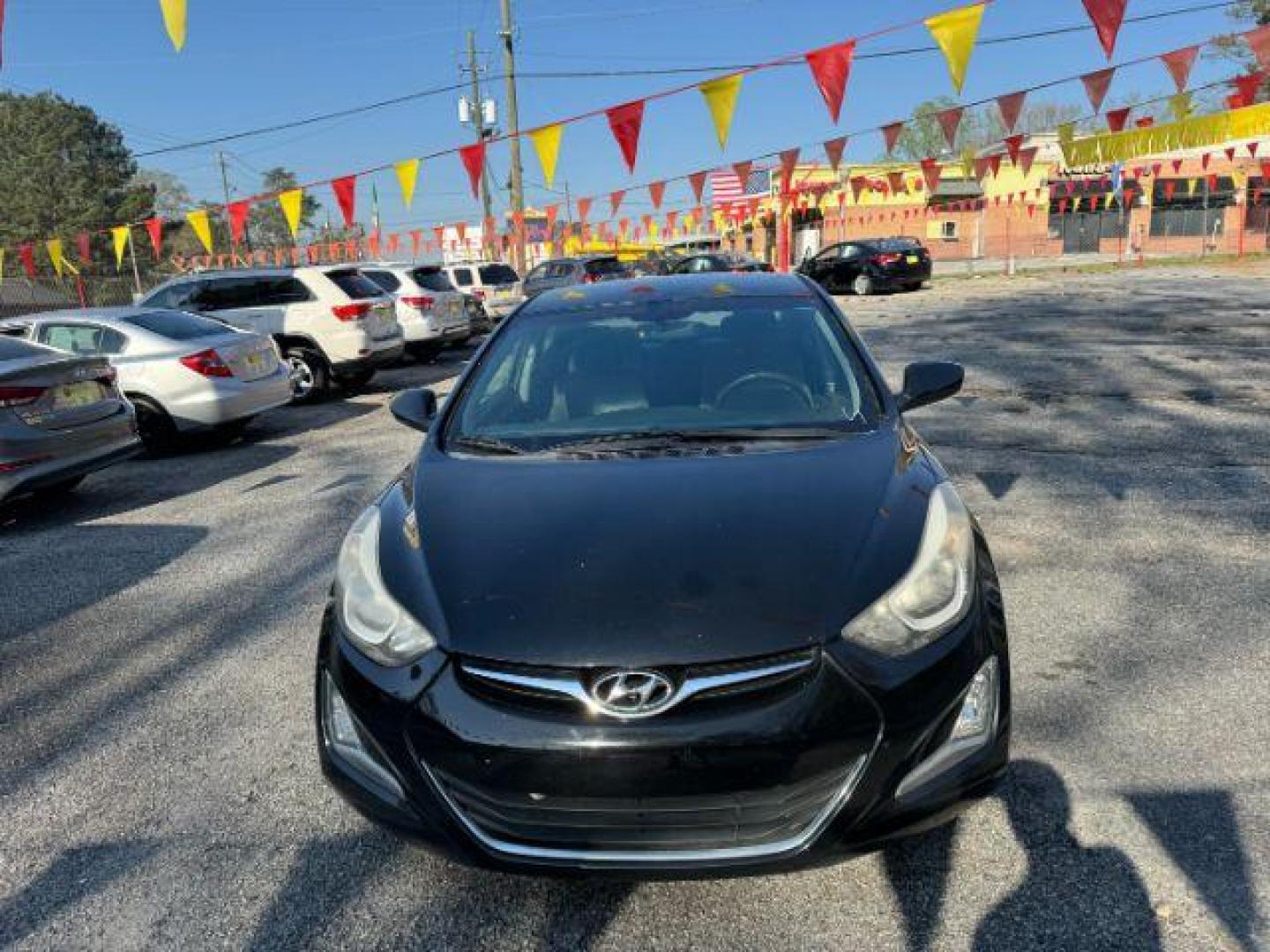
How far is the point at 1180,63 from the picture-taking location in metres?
12.0

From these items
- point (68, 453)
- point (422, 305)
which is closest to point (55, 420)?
point (68, 453)

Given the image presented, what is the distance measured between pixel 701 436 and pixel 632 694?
128 cm

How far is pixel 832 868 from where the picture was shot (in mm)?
2373

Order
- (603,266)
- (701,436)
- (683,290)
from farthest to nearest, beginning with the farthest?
1. (603,266)
2. (683,290)
3. (701,436)

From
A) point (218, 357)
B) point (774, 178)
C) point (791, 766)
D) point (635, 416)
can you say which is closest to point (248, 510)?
point (218, 357)

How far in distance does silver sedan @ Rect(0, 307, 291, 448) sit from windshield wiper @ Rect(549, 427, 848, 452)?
648 cm

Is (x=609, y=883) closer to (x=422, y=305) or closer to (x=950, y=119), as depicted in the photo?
(x=422, y=305)

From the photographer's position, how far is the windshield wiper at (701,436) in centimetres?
299

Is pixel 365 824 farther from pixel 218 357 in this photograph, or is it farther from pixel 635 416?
pixel 218 357

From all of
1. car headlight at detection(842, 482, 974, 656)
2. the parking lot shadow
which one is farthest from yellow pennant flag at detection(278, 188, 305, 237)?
the parking lot shadow

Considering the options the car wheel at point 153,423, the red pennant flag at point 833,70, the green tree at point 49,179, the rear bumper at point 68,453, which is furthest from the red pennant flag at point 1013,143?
the green tree at point 49,179

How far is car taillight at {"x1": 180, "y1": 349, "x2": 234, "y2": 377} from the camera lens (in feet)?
27.4

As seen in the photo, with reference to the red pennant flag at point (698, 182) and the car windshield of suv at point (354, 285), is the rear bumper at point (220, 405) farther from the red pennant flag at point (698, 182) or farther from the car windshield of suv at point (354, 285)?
the red pennant flag at point (698, 182)

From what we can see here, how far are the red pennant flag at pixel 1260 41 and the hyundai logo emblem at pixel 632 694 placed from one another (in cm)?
1241
